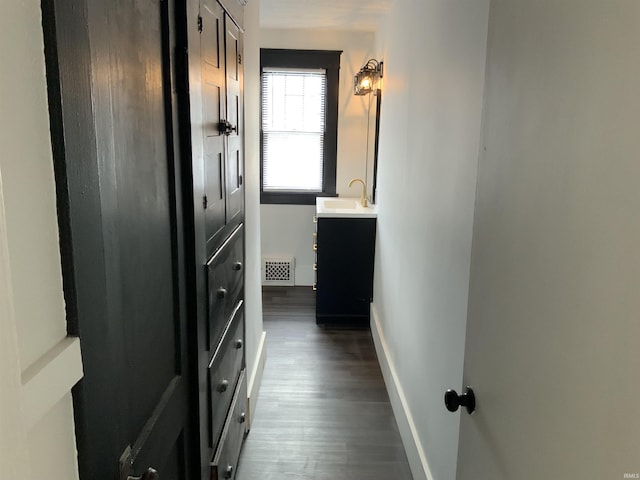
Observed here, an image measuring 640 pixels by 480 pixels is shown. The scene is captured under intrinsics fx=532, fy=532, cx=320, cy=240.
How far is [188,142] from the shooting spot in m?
1.44

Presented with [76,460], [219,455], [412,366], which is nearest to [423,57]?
[412,366]

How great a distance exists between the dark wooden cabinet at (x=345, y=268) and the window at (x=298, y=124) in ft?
3.67

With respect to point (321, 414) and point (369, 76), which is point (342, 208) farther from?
point (321, 414)

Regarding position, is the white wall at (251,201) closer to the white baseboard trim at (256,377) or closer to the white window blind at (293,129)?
the white baseboard trim at (256,377)

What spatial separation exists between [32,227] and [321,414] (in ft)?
8.47

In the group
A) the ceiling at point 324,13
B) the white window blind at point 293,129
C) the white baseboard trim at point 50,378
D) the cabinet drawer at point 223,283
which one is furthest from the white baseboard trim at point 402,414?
the ceiling at point 324,13

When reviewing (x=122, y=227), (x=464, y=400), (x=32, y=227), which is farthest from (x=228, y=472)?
(x=32, y=227)

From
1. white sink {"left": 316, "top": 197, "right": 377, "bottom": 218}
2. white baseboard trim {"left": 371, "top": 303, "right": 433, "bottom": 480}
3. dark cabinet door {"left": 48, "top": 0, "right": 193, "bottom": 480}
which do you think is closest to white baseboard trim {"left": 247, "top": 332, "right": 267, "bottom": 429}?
white baseboard trim {"left": 371, "top": 303, "right": 433, "bottom": 480}

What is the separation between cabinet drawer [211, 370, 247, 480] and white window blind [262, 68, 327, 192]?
2.93m

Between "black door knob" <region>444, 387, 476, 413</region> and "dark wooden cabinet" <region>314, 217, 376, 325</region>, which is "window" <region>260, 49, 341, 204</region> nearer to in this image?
"dark wooden cabinet" <region>314, 217, 376, 325</region>

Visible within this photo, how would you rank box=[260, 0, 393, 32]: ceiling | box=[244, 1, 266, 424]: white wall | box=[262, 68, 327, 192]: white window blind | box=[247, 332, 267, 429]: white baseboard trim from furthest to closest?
box=[262, 68, 327, 192]: white window blind
box=[260, 0, 393, 32]: ceiling
box=[247, 332, 267, 429]: white baseboard trim
box=[244, 1, 266, 424]: white wall

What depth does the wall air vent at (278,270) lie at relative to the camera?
17.7 feet

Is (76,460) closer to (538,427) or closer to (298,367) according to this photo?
(538,427)

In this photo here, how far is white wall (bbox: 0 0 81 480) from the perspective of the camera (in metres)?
0.61
